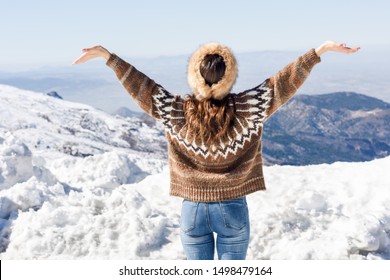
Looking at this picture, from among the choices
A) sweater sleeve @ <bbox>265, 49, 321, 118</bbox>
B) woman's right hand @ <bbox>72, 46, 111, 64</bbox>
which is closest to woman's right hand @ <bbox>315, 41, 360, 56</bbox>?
sweater sleeve @ <bbox>265, 49, 321, 118</bbox>

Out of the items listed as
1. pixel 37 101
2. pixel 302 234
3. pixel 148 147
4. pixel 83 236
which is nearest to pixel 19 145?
pixel 83 236

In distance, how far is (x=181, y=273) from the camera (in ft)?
13.2

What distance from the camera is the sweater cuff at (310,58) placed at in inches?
139

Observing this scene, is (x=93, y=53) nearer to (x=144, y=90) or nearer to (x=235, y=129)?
(x=144, y=90)

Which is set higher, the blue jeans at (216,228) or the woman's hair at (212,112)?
the woman's hair at (212,112)

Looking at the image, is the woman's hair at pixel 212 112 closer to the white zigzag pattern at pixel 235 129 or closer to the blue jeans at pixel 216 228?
the white zigzag pattern at pixel 235 129

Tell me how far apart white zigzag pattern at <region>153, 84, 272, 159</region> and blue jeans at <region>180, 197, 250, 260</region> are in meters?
0.43

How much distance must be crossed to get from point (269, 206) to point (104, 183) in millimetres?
4597

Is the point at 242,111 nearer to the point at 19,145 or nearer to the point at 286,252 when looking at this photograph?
the point at 286,252

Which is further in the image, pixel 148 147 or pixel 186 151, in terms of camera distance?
pixel 148 147

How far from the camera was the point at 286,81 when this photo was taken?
349cm

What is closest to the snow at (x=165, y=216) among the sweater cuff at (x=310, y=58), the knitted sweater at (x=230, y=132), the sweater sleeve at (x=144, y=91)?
the knitted sweater at (x=230, y=132)

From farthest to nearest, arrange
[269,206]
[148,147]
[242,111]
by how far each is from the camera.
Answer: [148,147] < [269,206] < [242,111]

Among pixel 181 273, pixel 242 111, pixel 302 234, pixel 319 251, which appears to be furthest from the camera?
pixel 302 234
